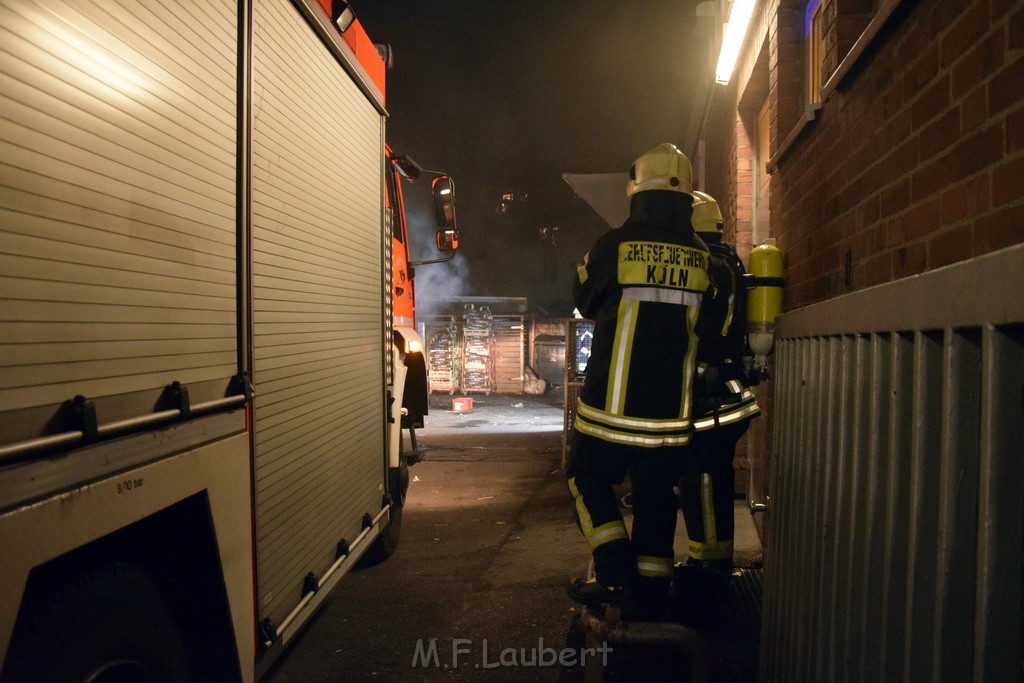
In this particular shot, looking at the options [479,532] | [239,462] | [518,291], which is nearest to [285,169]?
[239,462]

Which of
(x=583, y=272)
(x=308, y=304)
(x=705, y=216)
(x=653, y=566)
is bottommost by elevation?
(x=653, y=566)

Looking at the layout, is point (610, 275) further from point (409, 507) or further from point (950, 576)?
point (409, 507)

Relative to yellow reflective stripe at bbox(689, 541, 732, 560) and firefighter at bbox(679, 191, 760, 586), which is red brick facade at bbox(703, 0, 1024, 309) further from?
yellow reflective stripe at bbox(689, 541, 732, 560)

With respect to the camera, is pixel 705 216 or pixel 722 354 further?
pixel 705 216

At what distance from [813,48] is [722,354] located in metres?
1.98

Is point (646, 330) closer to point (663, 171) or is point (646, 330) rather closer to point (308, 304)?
point (663, 171)

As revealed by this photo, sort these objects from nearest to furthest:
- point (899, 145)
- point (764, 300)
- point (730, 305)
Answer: point (899, 145) → point (764, 300) → point (730, 305)

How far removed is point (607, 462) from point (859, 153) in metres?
1.57

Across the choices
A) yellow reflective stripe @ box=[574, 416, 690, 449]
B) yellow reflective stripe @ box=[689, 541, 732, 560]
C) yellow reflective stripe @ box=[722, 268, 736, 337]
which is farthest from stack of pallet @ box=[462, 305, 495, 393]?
yellow reflective stripe @ box=[574, 416, 690, 449]

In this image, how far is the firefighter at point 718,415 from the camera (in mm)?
3016

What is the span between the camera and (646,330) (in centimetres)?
273

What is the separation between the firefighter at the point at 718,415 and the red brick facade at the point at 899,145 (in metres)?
0.39

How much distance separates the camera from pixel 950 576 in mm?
970

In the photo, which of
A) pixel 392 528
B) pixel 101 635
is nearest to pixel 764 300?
pixel 101 635
